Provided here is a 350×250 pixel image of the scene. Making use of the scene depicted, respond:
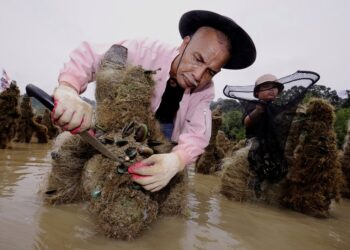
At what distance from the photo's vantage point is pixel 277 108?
4.31 metres

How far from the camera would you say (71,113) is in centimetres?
184

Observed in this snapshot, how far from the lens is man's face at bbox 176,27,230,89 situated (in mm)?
2773

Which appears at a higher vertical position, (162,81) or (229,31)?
(229,31)

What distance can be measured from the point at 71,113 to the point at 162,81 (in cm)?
130

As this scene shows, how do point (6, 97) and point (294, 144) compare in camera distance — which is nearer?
point (294, 144)

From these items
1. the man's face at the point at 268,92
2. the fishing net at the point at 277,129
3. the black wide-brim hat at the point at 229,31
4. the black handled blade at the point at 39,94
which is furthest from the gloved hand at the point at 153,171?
the man's face at the point at 268,92

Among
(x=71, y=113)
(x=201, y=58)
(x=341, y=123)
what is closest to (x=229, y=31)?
(x=201, y=58)

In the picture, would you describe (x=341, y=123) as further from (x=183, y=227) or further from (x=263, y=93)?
(x=183, y=227)

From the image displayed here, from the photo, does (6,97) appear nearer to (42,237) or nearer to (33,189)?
(33,189)

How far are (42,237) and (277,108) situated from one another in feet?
11.0

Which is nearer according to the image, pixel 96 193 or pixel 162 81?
pixel 96 193

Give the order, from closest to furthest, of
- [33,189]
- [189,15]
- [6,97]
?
[189,15], [33,189], [6,97]

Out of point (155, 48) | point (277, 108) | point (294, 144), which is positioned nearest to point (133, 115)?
point (155, 48)

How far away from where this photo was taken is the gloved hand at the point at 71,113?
5.98 ft
